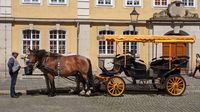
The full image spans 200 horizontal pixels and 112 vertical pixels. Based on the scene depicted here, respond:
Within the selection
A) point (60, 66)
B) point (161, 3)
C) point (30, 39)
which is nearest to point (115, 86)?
point (60, 66)

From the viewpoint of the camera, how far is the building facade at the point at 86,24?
97.2ft

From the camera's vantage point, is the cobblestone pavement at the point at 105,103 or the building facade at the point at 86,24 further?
→ the building facade at the point at 86,24

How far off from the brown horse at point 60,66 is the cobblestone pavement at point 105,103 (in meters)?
0.64

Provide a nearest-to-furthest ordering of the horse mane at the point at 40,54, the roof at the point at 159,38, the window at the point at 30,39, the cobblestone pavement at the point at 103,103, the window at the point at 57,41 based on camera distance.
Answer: the cobblestone pavement at the point at 103,103 < the horse mane at the point at 40,54 < the roof at the point at 159,38 < the window at the point at 30,39 < the window at the point at 57,41

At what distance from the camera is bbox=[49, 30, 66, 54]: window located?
30250 mm

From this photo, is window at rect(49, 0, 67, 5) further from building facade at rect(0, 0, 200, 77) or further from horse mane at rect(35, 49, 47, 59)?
horse mane at rect(35, 49, 47, 59)

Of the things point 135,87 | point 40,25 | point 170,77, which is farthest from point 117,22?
point 170,77

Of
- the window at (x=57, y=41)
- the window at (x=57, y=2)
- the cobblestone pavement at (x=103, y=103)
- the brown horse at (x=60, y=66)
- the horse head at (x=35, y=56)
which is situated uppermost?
the window at (x=57, y=2)

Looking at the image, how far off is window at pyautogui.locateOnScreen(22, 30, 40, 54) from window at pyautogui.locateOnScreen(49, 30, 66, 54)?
0.86 meters

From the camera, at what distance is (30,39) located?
98.4 ft

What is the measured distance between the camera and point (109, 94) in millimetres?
18359

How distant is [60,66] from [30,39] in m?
11.8

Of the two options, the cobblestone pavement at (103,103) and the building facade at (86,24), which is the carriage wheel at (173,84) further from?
the building facade at (86,24)

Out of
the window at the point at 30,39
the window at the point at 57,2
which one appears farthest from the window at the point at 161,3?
the window at the point at 30,39
